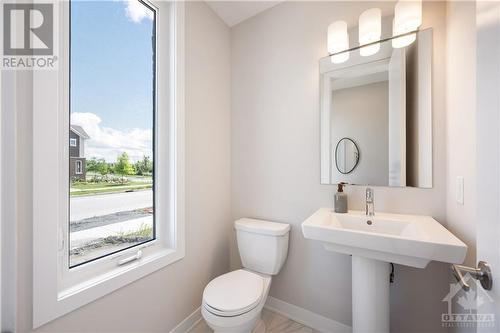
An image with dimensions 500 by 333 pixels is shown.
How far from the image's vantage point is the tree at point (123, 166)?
1.26m

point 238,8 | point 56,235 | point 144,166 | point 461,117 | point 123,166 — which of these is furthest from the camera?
point 238,8

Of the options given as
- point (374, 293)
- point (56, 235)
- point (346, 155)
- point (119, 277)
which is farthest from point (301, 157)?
point (56, 235)

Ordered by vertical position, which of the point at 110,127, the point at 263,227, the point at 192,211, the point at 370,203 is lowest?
the point at 263,227

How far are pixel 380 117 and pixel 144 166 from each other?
1560 millimetres

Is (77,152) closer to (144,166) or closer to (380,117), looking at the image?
(144,166)

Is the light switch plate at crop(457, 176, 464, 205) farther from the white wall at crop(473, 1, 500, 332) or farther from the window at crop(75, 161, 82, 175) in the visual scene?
the window at crop(75, 161, 82, 175)

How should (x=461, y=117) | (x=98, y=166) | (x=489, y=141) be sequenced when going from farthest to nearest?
1. (x=98, y=166)
2. (x=461, y=117)
3. (x=489, y=141)

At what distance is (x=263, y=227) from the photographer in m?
1.62

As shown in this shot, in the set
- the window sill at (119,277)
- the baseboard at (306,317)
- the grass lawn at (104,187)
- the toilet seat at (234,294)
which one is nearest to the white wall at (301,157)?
the baseboard at (306,317)

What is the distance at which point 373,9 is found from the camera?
4.31 ft

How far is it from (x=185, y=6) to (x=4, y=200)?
1.53 m

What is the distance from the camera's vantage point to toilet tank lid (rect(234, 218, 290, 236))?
1579 mm

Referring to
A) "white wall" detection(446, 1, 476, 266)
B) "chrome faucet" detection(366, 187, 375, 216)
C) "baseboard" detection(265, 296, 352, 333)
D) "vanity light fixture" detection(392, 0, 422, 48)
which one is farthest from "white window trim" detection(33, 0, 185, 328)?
"white wall" detection(446, 1, 476, 266)

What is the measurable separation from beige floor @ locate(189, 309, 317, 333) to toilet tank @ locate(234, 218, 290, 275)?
0.39 metres
